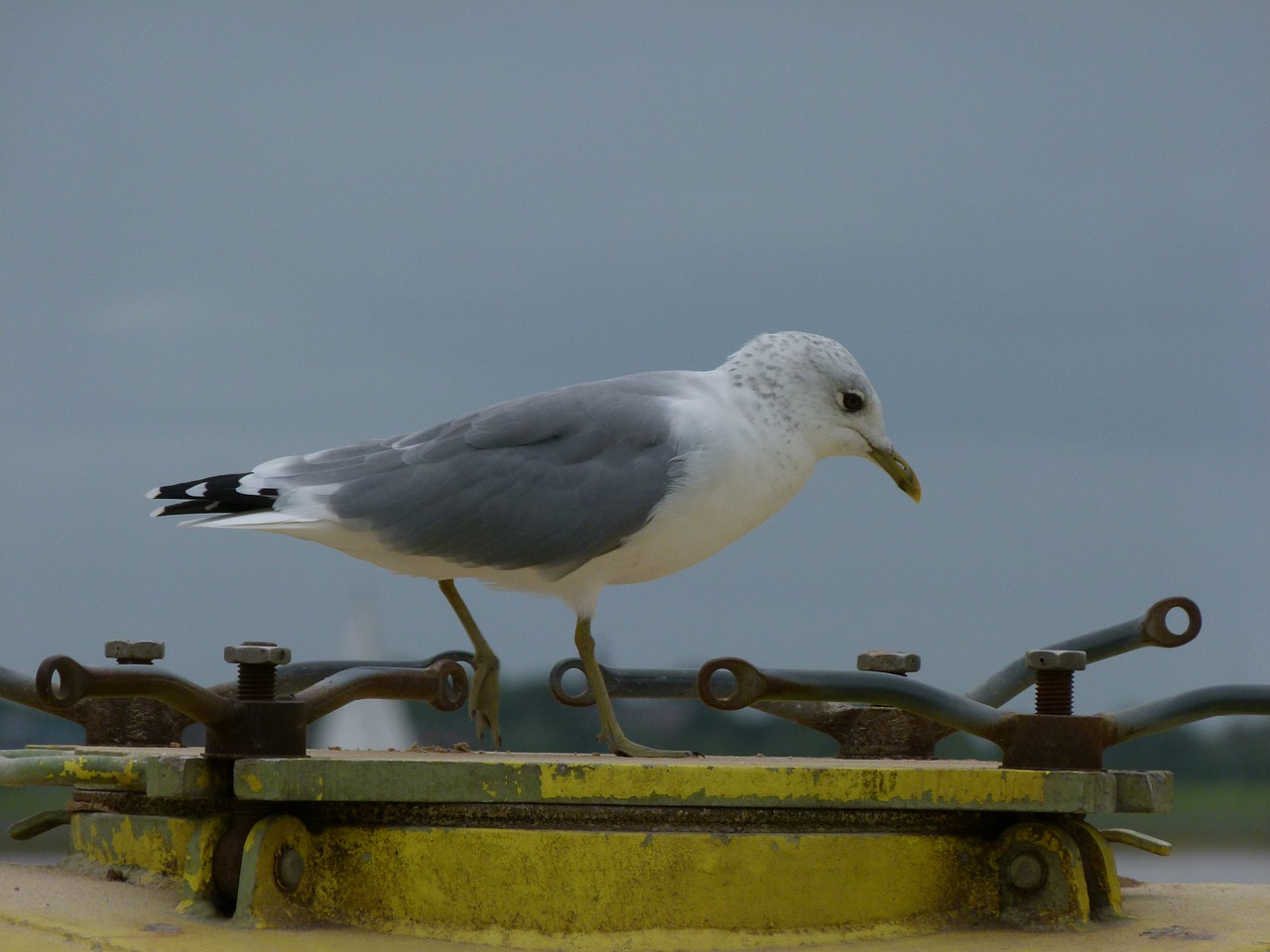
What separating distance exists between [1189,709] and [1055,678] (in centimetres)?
33

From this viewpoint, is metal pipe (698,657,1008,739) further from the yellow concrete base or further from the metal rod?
the metal rod

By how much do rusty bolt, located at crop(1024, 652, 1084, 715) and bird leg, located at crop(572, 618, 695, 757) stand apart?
1072 millimetres

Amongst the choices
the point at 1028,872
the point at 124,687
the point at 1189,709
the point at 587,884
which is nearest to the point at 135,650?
the point at 124,687

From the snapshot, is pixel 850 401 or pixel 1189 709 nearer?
pixel 1189 709

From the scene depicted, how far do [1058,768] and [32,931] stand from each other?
6.39 ft

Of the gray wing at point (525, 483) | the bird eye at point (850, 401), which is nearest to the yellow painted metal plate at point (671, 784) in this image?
the gray wing at point (525, 483)

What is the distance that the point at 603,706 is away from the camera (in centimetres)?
422

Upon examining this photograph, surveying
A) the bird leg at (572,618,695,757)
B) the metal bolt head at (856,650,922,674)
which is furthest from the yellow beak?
the bird leg at (572,618,695,757)

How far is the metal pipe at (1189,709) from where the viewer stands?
127 inches

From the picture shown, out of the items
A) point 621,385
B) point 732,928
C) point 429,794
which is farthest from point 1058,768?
point 621,385

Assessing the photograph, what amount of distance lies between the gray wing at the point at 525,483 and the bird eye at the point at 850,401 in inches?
21.3

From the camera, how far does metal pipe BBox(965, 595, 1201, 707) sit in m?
3.75

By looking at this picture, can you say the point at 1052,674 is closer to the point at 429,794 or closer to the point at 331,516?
the point at 429,794

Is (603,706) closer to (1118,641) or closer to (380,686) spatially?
(380,686)
